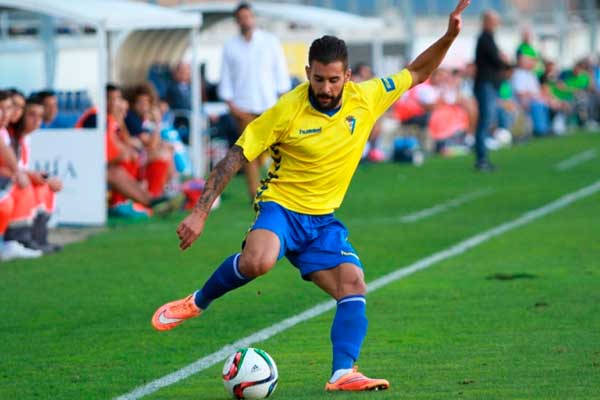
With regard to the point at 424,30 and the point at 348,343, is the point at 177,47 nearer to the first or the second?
the point at 424,30

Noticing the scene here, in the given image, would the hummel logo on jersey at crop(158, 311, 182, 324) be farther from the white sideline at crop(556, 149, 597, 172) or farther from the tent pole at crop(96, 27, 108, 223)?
the white sideline at crop(556, 149, 597, 172)

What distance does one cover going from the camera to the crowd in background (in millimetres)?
13727

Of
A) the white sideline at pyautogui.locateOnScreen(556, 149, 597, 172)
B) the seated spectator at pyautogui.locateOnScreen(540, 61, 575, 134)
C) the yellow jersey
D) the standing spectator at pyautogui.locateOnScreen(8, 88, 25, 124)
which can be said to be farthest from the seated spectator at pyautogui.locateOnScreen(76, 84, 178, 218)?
the seated spectator at pyautogui.locateOnScreen(540, 61, 575, 134)

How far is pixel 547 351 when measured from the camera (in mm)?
8406

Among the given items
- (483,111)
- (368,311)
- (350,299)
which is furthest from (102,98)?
(350,299)

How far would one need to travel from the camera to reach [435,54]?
8086 mm

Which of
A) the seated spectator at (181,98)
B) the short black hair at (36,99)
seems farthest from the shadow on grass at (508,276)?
the seated spectator at (181,98)

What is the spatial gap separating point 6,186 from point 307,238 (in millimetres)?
6236

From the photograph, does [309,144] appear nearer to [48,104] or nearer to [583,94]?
[48,104]

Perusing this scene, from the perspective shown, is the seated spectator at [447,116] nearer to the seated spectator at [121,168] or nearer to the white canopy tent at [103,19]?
the white canopy tent at [103,19]

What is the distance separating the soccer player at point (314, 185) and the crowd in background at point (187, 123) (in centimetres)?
596

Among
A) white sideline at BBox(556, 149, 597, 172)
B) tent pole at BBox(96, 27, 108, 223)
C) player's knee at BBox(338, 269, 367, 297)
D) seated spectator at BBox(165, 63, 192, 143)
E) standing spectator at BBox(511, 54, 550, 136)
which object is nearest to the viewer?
player's knee at BBox(338, 269, 367, 297)

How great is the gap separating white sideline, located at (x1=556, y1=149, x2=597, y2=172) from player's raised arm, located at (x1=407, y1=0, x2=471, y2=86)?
1555 cm

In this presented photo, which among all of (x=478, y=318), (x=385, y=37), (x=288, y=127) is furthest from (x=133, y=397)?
(x=385, y=37)
